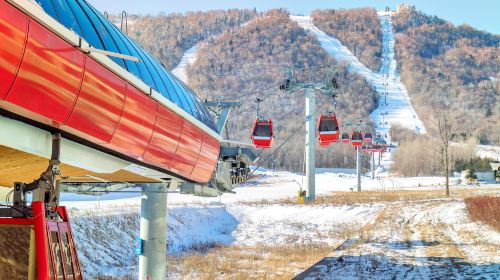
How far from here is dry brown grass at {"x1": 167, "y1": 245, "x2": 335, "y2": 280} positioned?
18.2 meters

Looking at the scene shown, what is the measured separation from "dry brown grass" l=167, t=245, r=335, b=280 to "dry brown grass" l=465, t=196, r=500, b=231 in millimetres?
6998

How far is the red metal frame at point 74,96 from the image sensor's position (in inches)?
199

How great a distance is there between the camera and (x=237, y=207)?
34.8 metres

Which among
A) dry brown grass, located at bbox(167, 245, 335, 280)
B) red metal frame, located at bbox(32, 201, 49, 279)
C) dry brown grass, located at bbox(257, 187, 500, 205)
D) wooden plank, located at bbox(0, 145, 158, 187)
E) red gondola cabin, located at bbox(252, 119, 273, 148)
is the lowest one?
dry brown grass, located at bbox(167, 245, 335, 280)

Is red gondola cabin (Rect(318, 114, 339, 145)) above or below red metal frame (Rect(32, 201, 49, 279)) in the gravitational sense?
above

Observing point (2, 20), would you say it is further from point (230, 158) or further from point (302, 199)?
point (302, 199)

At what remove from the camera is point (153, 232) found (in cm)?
1547

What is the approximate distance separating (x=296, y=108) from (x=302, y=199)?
153 metres

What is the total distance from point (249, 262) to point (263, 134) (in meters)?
11.4

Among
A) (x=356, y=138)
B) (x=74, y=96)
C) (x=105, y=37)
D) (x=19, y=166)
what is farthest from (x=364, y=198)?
(x=74, y=96)

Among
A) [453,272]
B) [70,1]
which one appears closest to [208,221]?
[453,272]

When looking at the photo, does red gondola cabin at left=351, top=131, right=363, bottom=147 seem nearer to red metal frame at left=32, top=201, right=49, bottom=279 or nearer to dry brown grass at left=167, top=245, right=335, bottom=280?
dry brown grass at left=167, top=245, right=335, bottom=280

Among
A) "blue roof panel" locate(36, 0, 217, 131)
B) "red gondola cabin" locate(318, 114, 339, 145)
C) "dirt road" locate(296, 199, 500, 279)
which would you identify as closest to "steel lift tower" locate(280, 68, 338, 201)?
"red gondola cabin" locate(318, 114, 339, 145)

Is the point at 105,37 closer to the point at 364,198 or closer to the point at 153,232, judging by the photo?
the point at 153,232
